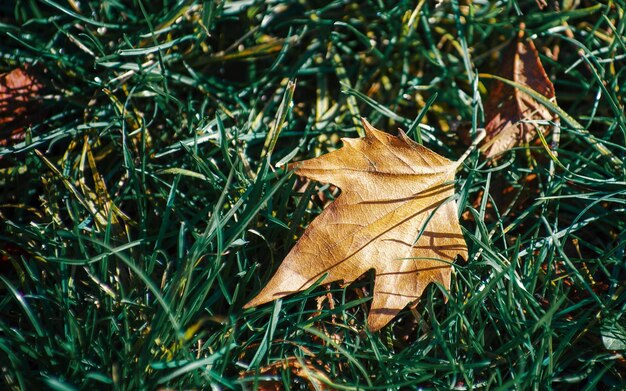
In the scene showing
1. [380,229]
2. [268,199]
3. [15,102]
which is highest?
[15,102]

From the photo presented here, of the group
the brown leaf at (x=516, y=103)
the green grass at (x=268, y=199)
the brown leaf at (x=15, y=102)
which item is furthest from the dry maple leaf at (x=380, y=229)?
the brown leaf at (x=15, y=102)

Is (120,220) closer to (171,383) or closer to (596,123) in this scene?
(171,383)

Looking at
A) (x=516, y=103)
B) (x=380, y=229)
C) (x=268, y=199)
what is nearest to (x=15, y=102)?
(x=268, y=199)

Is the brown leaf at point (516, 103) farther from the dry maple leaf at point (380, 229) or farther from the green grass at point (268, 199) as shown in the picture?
the dry maple leaf at point (380, 229)

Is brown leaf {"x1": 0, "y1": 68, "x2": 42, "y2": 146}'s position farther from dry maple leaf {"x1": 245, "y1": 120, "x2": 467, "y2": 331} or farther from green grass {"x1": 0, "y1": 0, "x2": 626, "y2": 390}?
dry maple leaf {"x1": 245, "y1": 120, "x2": 467, "y2": 331}

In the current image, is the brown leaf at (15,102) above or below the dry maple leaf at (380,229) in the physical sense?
above

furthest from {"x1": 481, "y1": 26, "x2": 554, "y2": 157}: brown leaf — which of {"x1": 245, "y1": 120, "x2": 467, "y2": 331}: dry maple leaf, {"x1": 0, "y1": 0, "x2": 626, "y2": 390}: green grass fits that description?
{"x1": 245, "y1": 120, "x2": 467, "y2": 331}: dry maple leaf

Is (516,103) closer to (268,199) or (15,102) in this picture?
(268,199)

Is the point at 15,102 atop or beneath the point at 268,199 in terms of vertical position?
atop
